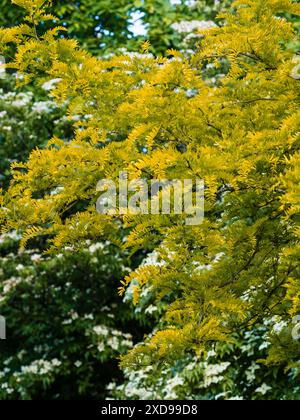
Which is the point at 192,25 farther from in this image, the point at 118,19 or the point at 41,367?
the point at 41,367

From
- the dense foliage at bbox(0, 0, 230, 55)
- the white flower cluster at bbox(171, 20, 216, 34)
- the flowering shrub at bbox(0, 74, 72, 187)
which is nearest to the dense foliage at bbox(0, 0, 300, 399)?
the white flower cluster at bbox(171, 20, 216, 34)

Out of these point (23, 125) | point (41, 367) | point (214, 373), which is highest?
point (23, 125)

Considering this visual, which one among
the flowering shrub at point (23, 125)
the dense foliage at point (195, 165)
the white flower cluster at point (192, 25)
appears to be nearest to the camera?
the dense foliage at point (195, 165)

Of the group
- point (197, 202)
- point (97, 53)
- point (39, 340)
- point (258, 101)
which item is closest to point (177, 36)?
point (97, 53)

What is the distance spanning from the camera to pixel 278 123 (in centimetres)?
372

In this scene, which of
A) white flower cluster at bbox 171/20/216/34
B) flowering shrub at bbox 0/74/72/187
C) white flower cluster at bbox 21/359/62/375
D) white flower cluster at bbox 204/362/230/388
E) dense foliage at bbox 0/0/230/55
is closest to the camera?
white flower cluster at bbox 204/362/230/388

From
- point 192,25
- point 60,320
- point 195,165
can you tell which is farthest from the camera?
point 192,25

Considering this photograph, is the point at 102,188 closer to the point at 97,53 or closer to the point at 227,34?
the point at 227,34

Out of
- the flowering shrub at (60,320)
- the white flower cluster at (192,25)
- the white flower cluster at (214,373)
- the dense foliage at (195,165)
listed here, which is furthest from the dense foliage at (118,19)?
the dense foliage at (195,165)

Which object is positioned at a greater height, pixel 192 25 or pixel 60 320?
pixel 192 25

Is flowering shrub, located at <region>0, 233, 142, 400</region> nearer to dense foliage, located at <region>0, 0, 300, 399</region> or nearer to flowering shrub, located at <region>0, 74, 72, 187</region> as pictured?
flowering shrub, located at <region>0, 74, 72, 187</region>

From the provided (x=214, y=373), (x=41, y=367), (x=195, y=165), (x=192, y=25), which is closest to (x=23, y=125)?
(x=192, y=25)

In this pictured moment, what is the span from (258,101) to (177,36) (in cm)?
741

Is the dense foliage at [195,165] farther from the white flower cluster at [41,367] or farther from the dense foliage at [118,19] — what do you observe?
the dense foliage at [118,19]
